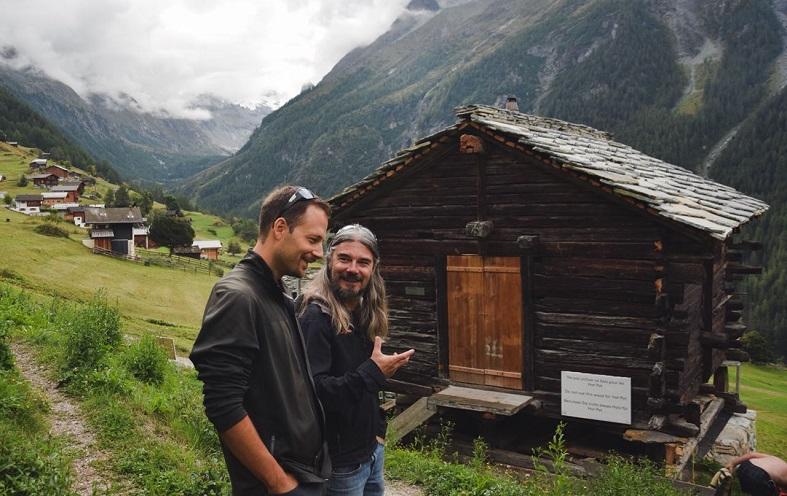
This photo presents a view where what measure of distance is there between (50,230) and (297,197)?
5769cm

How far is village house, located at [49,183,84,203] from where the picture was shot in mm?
98825

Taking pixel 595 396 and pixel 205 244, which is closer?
pixel 595 396

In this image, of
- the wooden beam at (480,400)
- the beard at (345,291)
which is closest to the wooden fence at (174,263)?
the wooden beam at (480,400)

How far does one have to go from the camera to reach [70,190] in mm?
101562

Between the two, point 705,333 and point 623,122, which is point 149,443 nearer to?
point 705,333

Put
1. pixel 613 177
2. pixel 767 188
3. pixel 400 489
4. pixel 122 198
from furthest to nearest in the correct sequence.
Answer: pixel 767 188 < pixel 122 198 < pixel 613 177 < pixel 400 489

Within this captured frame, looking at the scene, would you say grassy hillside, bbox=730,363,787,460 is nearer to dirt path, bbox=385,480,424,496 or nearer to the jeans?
dirt path, bbox=385,480,424,496

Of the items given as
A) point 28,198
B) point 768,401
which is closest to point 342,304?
point 768,401

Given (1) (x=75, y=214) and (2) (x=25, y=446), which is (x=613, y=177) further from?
(1) (x=75, y=214)

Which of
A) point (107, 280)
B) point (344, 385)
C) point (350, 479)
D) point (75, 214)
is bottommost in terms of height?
point (107, 280)

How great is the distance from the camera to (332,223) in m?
13.6

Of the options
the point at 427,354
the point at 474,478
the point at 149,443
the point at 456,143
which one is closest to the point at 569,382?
the point at 427,354

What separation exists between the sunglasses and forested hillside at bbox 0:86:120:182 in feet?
502

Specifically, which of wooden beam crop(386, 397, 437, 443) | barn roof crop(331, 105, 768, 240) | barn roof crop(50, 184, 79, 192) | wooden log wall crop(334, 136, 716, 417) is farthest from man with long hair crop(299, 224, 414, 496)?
barn roof crop(50, 184, 79, 192)
